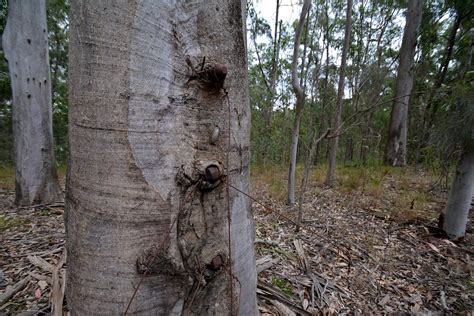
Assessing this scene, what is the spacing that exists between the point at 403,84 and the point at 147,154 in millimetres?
7969

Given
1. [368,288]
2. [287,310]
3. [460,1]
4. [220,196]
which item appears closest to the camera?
[220,196]

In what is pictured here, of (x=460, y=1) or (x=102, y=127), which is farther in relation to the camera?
(x=460, y=1)

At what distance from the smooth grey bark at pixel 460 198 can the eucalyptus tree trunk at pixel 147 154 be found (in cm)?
299

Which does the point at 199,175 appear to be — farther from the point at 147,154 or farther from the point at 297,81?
the point at 297,81

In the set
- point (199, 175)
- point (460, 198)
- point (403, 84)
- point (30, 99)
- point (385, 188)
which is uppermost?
point (403, 84)

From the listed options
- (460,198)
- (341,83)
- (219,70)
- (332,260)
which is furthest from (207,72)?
→ (341,83)

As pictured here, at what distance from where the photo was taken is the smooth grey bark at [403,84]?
6.09m

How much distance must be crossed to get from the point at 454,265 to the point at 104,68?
2973mm

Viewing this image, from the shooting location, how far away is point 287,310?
1.09m

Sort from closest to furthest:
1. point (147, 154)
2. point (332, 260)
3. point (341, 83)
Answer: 1. point (147, 154)
2. point (332, 260)
3. point (341, 83)

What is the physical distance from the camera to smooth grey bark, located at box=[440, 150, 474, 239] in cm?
232

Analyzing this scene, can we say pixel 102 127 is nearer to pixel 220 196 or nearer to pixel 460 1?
pixel 220 196

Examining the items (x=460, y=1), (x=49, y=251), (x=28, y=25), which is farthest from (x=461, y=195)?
(x=460, y=1)

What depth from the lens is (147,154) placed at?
1.72ft
